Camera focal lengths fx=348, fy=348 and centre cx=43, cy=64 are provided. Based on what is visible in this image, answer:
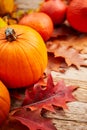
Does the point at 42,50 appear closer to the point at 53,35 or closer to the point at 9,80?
the point at 9,80

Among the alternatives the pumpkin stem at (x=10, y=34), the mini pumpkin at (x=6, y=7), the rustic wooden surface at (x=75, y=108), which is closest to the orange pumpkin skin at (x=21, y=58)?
the pumpkin stem at (x=10, y=34)

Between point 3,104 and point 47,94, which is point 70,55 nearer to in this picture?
point 47,94

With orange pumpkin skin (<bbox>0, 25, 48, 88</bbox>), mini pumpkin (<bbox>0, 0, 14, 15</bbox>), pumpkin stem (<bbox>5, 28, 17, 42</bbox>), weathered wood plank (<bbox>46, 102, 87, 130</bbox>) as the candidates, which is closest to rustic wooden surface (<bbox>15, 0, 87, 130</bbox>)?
weathered wood plank (<bbox>46, 102, 87, 130</bbox>)

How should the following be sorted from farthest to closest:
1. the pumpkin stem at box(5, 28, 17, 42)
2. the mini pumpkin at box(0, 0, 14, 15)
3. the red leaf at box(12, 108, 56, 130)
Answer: the mini pumpkin at box(0, 0, 14, 15) < the pumpkin stem at box(5, 28, 17, 42) < the red leaf at box(12, 108, 56, 130)

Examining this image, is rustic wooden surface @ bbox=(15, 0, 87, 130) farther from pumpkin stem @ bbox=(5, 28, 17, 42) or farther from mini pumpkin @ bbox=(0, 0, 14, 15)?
mini pumpkin @ bbox=(0, 0, 14, 15)

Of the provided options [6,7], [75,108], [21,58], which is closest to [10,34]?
[21,58]

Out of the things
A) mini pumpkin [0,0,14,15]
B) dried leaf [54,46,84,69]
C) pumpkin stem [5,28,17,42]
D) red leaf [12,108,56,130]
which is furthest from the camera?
mini pumpkin [0,0,14,15]
